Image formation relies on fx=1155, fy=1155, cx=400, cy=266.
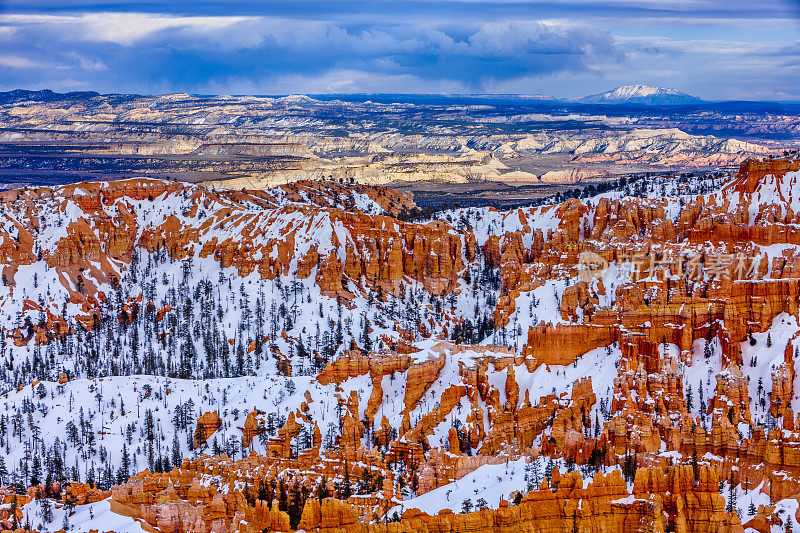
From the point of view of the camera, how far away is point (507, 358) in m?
89.4

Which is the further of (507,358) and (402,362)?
(507,358)

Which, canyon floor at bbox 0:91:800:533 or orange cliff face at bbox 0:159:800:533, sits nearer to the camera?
orange cliff face at bbox 0:159:800:533

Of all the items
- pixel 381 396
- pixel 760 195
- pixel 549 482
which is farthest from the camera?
pixel 760 195

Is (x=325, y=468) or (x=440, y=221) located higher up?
(x=440, y=221)

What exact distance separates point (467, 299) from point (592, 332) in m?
35.2

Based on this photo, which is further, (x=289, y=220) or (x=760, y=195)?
(x=289, y=220)

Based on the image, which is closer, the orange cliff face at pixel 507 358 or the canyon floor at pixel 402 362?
the orange cliff face at pixel 507 358

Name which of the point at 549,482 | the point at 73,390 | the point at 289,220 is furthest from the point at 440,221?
the point at 549,482

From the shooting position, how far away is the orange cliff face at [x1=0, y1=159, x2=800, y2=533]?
61.4 m

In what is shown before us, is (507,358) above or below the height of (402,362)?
above

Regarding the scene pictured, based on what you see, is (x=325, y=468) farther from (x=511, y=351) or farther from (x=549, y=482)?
(x=511, y=351)

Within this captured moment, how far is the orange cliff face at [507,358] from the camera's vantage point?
61.4 m

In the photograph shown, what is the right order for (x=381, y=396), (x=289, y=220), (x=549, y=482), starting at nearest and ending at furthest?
(x=549, y=482)
(x=381, y=396)
(x=289, y=220)

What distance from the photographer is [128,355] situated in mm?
112812
